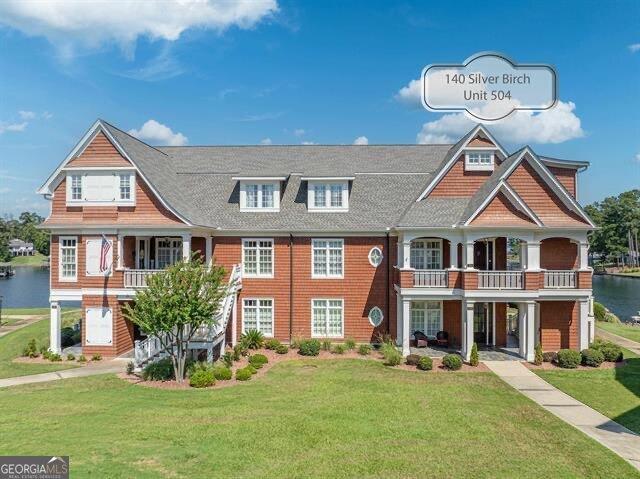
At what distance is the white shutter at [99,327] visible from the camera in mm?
20266

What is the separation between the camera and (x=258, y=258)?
900 inches

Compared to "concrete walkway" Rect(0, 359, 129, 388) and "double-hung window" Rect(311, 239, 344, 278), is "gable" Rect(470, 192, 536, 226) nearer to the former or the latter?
"double-hung window" Rect(311, 239, 344, 278)

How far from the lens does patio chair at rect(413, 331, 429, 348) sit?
829 inches

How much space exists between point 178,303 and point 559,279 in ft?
54.5

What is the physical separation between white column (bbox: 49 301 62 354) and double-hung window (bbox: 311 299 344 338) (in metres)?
12.3

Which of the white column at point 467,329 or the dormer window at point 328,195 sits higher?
the dormer window at point 328,195

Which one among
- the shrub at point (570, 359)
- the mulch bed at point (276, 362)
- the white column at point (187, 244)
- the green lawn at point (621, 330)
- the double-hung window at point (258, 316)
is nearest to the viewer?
the mulch bed at point (276, 362)

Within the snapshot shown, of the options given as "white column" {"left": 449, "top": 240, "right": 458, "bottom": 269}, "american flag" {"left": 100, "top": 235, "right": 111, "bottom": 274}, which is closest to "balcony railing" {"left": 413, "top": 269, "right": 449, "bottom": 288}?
"white column" {"left": 449, "top": 240, "right": 458, "bottom": 269}

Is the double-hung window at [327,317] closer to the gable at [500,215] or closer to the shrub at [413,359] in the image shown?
the shrub at [413,359]

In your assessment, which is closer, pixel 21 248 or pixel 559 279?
pixel 559 279

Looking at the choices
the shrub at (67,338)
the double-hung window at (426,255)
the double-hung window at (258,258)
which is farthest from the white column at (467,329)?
the shrub at (67,338)

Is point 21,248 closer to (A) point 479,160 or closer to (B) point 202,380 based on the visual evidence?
(B) point 202,380

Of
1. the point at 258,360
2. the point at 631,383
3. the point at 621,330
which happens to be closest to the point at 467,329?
the point at 631,383

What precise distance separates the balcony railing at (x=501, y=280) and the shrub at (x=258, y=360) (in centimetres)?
1004
